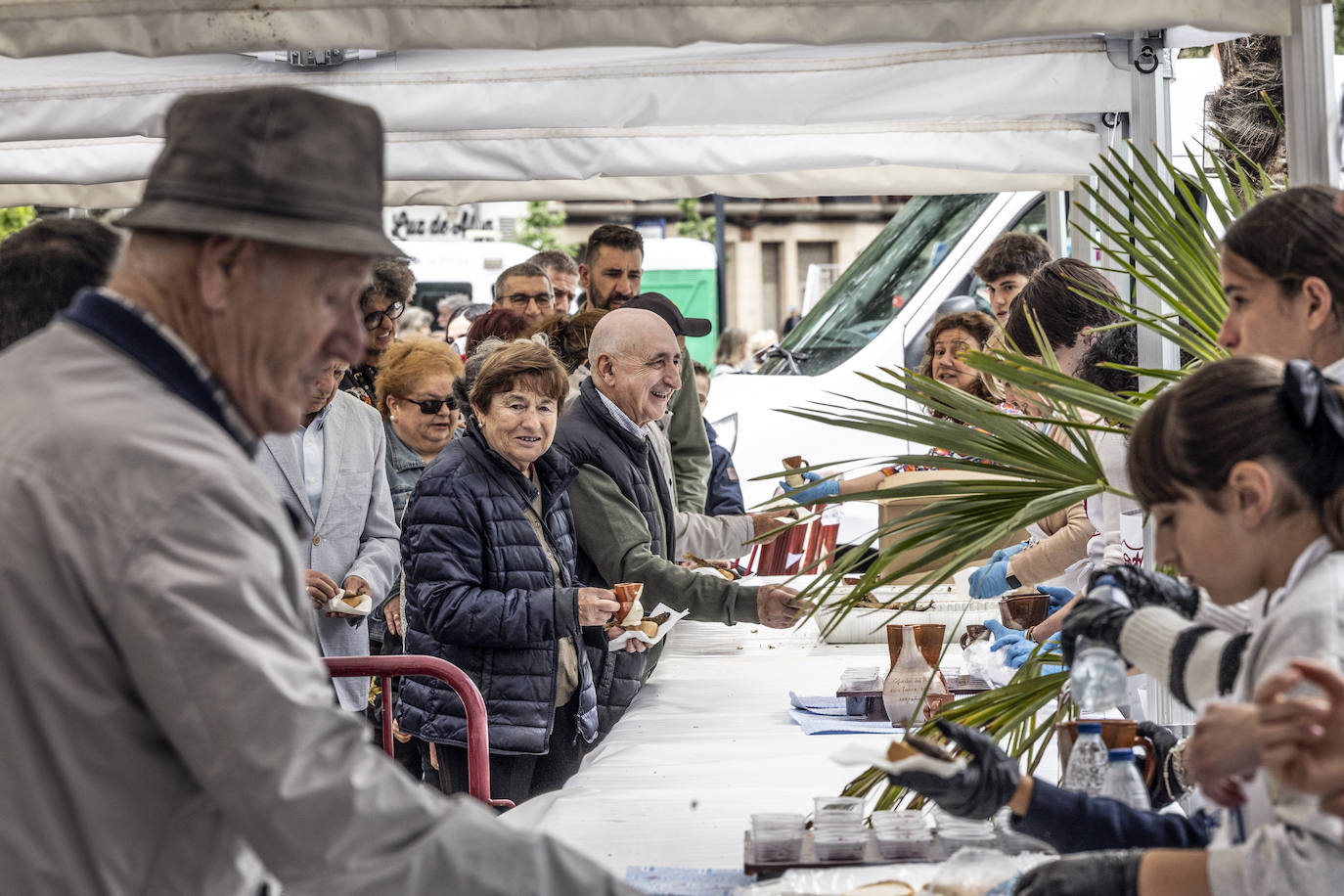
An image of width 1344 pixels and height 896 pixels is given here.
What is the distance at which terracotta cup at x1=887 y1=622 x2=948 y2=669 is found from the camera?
3.39 m

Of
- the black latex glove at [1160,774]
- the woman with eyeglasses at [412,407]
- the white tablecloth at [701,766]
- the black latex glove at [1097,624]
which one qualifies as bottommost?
the white tablecloth at [701,766]

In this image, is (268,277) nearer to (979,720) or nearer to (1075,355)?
(979,720)

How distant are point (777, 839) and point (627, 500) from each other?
81.1 inches

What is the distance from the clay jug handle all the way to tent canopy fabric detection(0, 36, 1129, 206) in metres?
2.01

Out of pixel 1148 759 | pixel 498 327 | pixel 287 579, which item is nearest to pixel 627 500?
pixel 498 327

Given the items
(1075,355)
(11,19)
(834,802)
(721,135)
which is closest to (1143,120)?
(1075,355)

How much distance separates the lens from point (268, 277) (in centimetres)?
144

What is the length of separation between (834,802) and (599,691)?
193 centimetres

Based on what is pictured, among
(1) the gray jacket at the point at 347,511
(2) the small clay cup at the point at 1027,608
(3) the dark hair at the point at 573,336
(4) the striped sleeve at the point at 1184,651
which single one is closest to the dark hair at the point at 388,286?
(3) the dark hair at the point at 573,336

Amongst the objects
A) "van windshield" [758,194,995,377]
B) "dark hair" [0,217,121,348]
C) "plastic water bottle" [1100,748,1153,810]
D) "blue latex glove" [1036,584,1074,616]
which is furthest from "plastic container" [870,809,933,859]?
"van windshield" [758,194,995,377]

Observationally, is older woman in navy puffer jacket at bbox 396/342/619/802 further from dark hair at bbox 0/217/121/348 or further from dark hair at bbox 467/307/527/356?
dark hair at bbox 467/307/527/356

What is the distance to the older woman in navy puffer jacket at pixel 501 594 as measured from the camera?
149 inches

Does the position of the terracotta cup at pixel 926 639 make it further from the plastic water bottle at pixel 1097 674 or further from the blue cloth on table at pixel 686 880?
the plastic water bottle at pixel 1097 674

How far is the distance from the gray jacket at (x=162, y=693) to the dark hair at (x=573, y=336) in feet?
13.2
